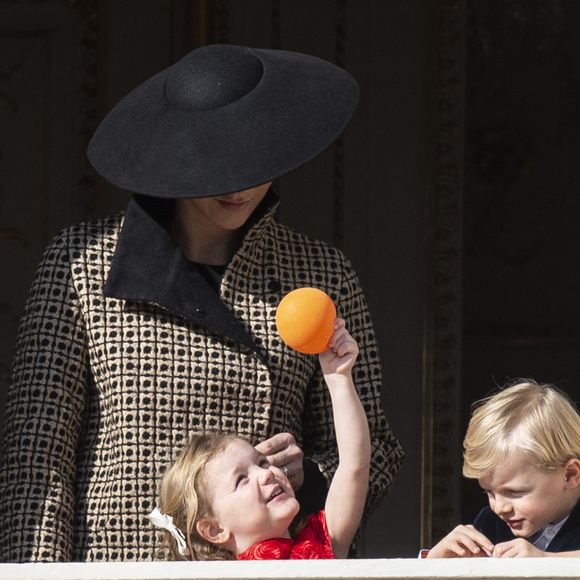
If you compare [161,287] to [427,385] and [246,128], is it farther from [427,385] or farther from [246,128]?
[427,385]

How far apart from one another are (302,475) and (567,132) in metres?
2.10

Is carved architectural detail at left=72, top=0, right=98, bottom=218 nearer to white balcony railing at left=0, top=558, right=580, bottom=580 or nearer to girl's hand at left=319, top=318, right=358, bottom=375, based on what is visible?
girl's hand at left=319, top=318, right=358, bottom=375

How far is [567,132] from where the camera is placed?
561 cm

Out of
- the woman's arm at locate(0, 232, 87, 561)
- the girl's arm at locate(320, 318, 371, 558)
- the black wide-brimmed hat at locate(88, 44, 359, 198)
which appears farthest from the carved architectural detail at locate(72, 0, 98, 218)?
the girl's arm at locate(320, 318, 371, 558)

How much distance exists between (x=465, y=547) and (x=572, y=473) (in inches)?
11.8

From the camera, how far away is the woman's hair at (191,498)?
3.68m

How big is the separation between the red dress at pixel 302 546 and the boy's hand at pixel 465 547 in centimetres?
19

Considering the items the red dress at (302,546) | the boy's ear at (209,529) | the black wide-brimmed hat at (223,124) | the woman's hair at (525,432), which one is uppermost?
the black wide-brimmed hat at (223,124)

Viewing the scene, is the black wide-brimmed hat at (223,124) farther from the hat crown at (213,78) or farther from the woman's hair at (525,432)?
the woman's hair at (525,432)

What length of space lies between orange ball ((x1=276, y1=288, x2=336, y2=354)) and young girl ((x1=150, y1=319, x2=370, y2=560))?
0.41 ft

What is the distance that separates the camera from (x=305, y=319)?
11.5ft

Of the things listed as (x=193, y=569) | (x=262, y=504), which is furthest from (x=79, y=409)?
(x=193, y=569)

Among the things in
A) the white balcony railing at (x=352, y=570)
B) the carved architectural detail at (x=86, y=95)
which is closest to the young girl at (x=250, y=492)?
the white balcony railing at (x=352, y=570)

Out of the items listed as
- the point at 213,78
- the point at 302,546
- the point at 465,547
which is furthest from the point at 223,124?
the point at 465,547
